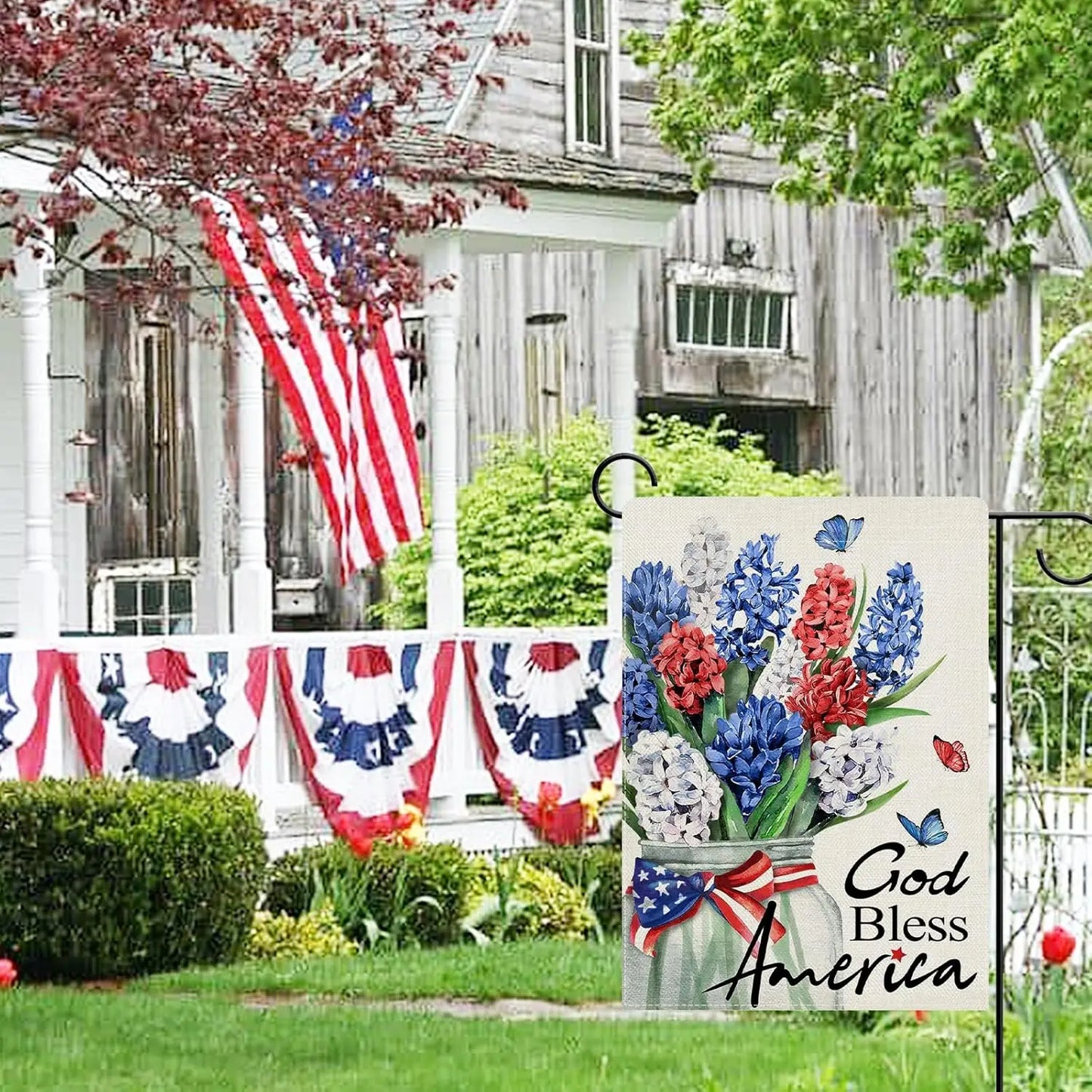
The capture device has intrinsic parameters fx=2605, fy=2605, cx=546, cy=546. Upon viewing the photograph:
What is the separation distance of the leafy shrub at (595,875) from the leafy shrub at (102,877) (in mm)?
2243

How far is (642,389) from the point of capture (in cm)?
1855

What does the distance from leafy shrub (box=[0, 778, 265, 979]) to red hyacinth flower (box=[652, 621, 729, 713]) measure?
5.22 meters

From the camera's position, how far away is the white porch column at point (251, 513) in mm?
11586

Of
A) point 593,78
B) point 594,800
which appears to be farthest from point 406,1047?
point 593,78

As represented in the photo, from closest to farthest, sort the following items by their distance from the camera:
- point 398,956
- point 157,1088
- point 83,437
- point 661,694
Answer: point 661,694
point 157,1088
point 398,956
point 83,437

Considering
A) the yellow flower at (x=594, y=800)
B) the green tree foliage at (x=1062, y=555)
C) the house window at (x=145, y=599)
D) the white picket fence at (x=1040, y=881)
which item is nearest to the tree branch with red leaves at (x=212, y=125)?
the white picket fence at (x=1040, y=881)

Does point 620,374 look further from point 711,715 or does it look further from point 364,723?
point 711,715

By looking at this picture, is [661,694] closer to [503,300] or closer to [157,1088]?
[157,1088]

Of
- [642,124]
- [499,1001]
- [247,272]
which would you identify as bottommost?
[499,1001]

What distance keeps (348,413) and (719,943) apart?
21.8 ft

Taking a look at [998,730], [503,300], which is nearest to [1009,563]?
[998,730]

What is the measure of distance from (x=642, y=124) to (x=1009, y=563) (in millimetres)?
9228

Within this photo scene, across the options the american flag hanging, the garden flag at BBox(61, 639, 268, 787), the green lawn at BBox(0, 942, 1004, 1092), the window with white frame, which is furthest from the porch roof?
the window with white frame

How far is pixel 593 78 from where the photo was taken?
57.5ft
